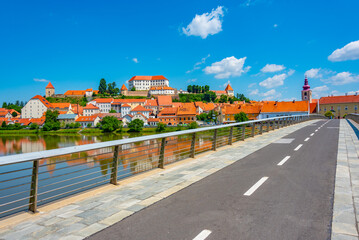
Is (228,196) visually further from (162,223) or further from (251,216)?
(162,223)

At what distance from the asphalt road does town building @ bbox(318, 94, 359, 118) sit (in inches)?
4876

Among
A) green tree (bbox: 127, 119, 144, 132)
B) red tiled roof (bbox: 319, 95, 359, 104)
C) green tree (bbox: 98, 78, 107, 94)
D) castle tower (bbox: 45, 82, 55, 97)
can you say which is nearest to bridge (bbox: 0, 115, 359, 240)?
green tree (bbox: 127, 119, 144, 132)

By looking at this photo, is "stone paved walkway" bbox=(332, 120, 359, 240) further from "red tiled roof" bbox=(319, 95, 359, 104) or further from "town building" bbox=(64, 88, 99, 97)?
"town building" bbox=(64, 88, 99, 97)

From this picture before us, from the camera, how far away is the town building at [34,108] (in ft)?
423

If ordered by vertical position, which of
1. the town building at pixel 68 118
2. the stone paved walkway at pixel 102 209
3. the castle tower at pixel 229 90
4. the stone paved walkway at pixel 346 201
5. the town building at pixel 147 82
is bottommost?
the town building at pixel 68 118

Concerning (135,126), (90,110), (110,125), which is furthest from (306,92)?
(90,110)

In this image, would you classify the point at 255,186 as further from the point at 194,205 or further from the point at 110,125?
the point at 110,125

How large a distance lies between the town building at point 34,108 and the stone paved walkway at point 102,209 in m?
139

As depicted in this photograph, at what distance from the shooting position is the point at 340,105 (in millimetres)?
113500

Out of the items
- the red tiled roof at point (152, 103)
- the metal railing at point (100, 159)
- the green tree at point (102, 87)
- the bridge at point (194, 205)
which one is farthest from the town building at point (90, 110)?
the bridge at point (194, 205)

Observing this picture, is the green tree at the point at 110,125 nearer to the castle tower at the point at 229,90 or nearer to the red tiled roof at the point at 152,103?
the red tiled roof at the point at 152,103

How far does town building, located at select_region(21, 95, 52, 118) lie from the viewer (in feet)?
423

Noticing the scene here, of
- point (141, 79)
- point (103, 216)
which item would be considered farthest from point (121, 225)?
point (141, 79)

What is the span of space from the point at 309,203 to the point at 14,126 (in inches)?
4438
